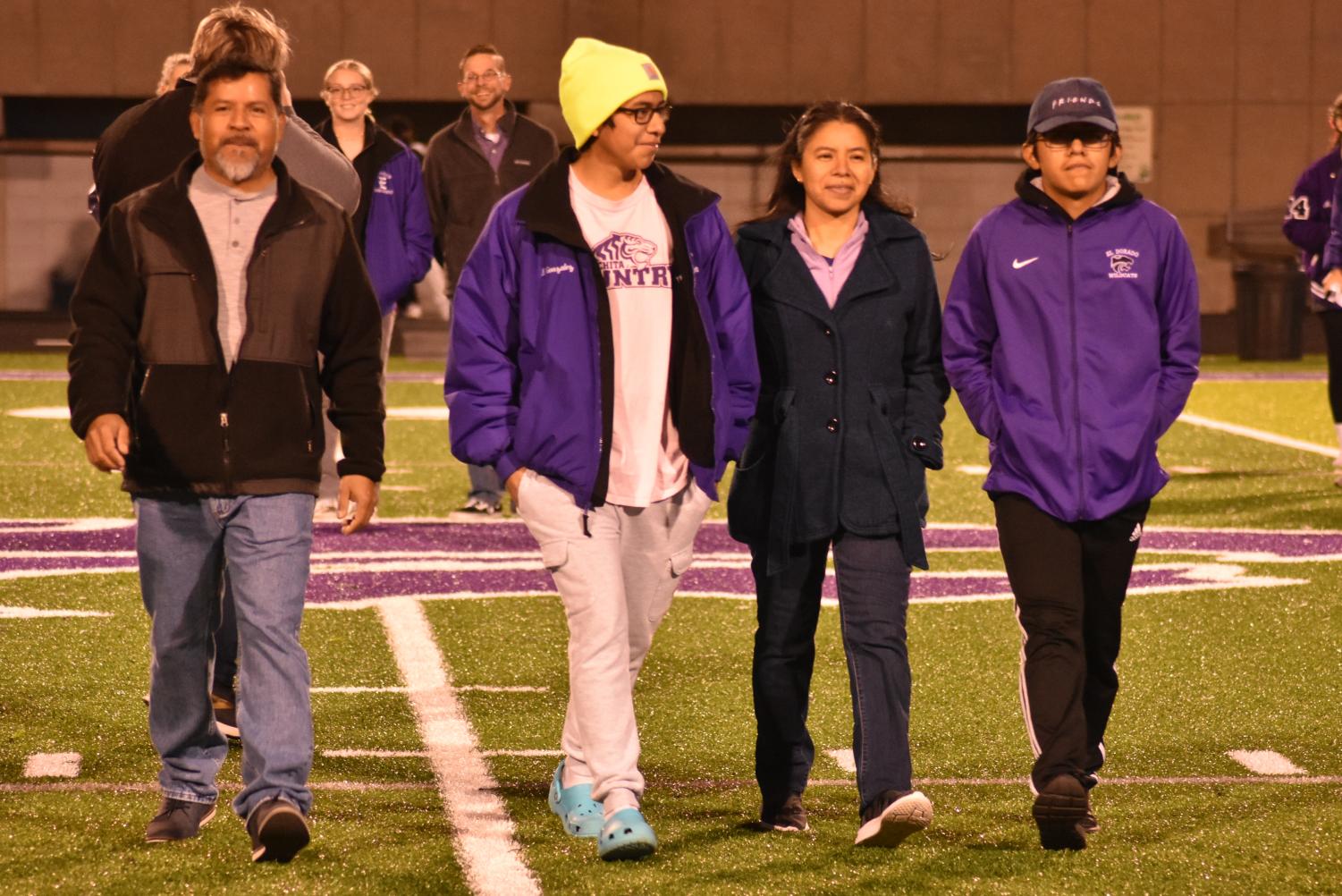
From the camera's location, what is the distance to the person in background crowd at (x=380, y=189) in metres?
11.3

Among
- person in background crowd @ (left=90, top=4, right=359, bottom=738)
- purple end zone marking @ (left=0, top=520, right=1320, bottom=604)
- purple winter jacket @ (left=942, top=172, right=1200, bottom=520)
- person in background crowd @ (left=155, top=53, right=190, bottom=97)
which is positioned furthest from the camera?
purple end zone marking @ (left=0, top=520, right=1320, bottom=604)

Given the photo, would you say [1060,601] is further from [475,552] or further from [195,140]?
[475,552]

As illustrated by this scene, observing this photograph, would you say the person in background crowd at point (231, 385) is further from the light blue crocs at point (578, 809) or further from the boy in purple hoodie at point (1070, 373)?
the boy in purple hoodie at point (1070, 373)

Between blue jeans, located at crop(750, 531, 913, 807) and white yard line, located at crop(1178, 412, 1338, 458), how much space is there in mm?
10646

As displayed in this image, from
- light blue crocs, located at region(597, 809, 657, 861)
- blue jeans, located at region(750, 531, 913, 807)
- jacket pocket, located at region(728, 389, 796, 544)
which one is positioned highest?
jacket pocket, located at region(728, 389, 796, 544)

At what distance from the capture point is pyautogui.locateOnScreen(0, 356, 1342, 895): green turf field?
5.69 m

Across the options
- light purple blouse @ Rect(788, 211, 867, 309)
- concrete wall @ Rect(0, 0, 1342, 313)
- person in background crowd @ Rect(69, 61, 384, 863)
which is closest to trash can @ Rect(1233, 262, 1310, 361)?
concrete wall @ Rect(0, 0, 1342, 313)

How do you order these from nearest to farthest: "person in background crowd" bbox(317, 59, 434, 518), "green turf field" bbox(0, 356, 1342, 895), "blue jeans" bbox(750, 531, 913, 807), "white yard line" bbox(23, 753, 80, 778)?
1. "green turf field" bbox(0, 356, 1342, 895)
2. "blue jeans" bbox(750, 531, 913, 807)
3. "white yard line" bbox(23, 753, 80, 778)
4. "person in background crowd" bbox(317, 59, 434, 518)

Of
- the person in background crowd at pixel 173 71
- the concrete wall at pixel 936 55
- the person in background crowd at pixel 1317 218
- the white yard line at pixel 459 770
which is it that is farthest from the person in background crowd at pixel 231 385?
the concrete wall at pixel 936 55

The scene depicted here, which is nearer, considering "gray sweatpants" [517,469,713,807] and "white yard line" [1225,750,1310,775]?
"gray sweatpants" [517,469,713,807]

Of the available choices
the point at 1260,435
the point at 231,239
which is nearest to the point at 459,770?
the point at 231,239

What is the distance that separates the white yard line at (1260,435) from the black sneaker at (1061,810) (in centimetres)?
1077

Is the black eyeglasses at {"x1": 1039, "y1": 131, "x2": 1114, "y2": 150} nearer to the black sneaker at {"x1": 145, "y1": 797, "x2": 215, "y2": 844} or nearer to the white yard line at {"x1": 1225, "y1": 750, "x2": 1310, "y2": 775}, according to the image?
the white yard line at {"x1": 1225, "y1": 750, "x2": 1310, "y2": 775}

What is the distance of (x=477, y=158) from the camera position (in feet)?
41.2
